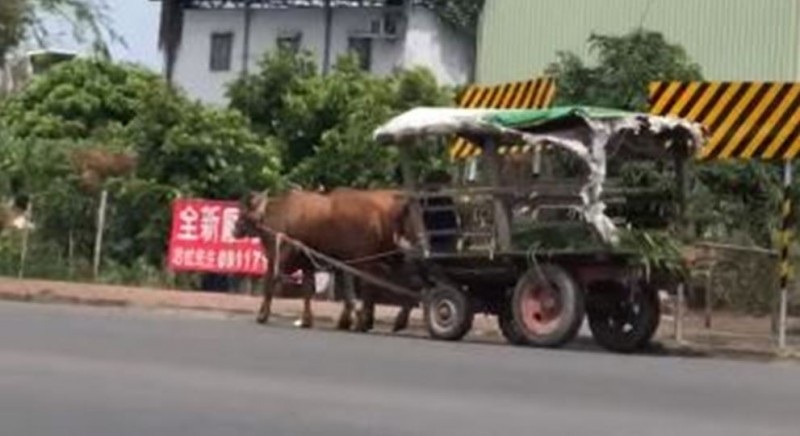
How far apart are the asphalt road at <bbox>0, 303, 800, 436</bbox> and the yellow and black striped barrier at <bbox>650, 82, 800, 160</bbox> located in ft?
10.9

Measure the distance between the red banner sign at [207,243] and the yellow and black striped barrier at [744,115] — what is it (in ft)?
32.7

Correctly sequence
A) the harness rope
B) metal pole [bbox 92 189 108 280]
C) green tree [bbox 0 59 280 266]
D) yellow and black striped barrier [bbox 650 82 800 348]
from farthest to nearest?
1. green tree [bbox 0 59 280 266]
2. metal pole [bbox 92 189 108 280]
3. the harness rope
4. yellow and black striped barrier [bbox 650 82 800 348]

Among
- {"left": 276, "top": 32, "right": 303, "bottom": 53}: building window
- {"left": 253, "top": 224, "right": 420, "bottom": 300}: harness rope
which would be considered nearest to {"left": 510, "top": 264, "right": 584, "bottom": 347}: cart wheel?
{"left": 253, "top": 224, "right": 420, "bottom": 300}: harness rope

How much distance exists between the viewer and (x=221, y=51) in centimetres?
5406

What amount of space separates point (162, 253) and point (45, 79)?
16234mm

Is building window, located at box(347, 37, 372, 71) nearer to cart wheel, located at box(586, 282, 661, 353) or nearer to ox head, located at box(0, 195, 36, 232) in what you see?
ox head, located at box(0, 195, 36, 232)

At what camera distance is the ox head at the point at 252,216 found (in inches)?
837

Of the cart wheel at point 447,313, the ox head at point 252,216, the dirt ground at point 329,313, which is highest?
the ox head at point 252,216

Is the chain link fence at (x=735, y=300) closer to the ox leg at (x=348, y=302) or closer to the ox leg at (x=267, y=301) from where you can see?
the ox leg at (x=348, y=302)

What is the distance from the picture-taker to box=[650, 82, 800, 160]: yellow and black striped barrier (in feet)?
63.4

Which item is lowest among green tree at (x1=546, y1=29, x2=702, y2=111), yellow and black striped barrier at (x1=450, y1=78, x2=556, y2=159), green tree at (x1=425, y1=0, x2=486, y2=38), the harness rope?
the harness rope

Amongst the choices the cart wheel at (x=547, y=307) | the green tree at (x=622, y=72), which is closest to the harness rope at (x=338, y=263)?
the cart wheel at (x=547, y=307)

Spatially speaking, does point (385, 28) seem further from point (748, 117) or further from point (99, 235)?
point (748, 117)

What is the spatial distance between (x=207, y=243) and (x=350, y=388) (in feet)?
52.2
